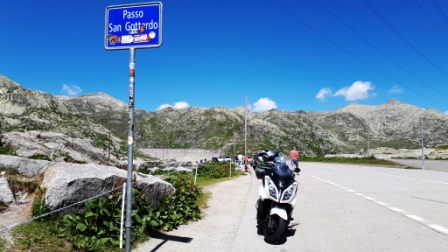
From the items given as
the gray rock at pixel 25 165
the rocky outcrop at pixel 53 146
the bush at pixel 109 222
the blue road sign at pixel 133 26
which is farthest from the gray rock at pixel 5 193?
the rocky outcrop at pixel 53 146

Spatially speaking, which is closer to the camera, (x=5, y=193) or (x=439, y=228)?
(x=5, y=193)

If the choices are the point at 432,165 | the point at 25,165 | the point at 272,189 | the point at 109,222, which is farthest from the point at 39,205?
the point at 432,165

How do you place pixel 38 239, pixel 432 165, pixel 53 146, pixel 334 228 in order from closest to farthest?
pixel 38 239, pixel 334 228, pixel 53 146, pixel 432 165

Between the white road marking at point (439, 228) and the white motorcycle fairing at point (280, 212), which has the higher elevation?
the white motorcycle fairing at point (280, 212)

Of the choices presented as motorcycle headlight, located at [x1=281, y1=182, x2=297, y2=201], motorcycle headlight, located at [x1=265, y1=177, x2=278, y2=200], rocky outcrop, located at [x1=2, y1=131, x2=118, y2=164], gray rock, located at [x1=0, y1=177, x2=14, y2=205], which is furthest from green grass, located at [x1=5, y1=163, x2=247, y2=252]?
rocky outcrop, located at [x1=2, y1=131, x2=118, y2=164]

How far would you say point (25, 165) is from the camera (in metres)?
8.30

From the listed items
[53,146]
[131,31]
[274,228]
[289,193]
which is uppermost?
[131,31]

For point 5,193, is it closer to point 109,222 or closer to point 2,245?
point 2,245

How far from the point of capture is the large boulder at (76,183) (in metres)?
6.63

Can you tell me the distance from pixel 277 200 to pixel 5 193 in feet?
17.6

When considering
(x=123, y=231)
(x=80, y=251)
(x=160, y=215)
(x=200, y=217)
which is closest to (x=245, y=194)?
(x=200, y=217)

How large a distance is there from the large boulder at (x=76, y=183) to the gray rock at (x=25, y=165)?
0.47 meters

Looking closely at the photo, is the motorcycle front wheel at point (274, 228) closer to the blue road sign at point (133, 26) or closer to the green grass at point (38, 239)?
the green grass at point (38, 239)

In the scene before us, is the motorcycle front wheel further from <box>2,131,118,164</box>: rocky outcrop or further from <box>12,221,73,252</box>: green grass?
<box>2,131,118,164</box>: rocky outcrop
